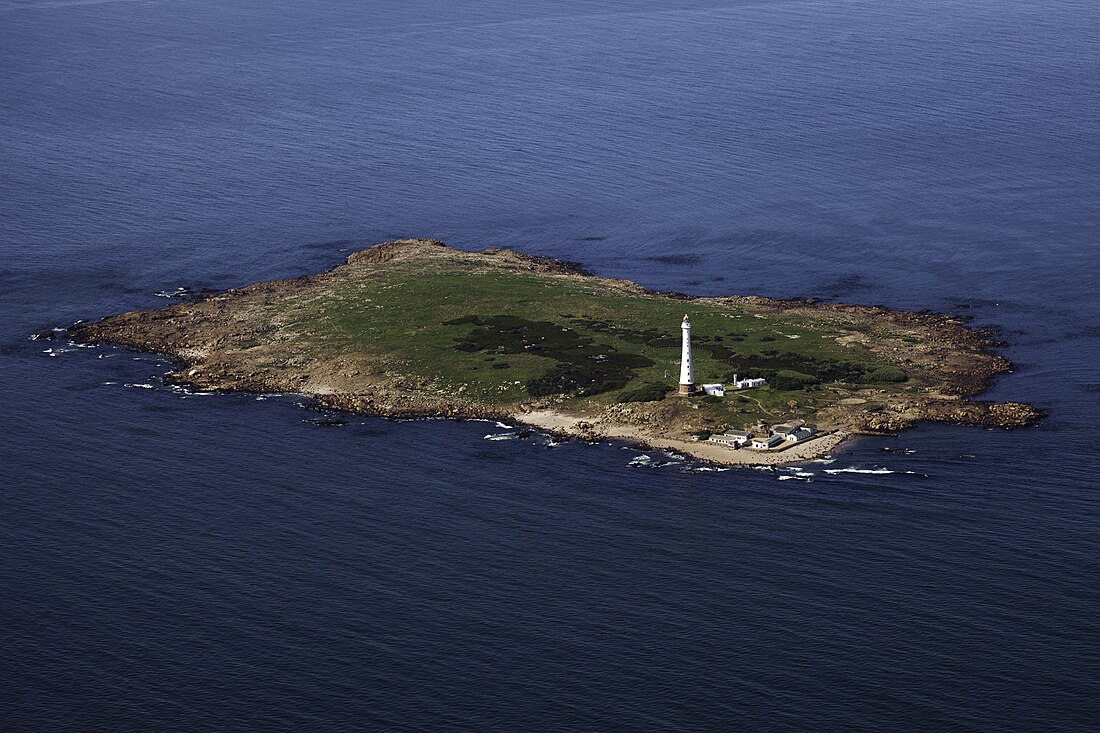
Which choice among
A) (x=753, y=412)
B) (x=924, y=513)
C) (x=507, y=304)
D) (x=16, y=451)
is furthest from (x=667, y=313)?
(x=16, y=451)

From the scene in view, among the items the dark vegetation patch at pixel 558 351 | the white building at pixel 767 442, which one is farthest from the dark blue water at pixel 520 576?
the dark vegetation patch at pixel 558 351

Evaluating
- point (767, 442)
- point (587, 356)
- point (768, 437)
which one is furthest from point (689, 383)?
point (587, 356)

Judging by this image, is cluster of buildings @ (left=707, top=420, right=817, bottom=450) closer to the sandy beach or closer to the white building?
the white building

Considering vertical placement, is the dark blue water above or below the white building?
below

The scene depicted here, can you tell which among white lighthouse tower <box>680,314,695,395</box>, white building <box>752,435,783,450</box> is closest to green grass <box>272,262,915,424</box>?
white lighthouse tower <box>680,314,695,395</box>

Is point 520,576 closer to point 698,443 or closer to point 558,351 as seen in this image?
point 698,443

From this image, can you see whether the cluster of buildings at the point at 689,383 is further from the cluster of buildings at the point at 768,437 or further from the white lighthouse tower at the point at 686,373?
the cluster of buildings at the point at 768,437

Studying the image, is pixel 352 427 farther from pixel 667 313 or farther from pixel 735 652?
pixel 735 652
